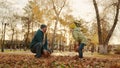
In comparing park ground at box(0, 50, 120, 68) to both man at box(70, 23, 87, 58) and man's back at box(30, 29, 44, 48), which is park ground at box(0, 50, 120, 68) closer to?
man's back at box(30, 29, 44, 48)

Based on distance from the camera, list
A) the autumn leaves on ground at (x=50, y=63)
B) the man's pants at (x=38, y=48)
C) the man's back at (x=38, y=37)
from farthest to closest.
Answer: the man's back at (x=38, y=37) → the man's pants at (x=38, y=48) → the autumn leaves on ground at (x=50, y=63)

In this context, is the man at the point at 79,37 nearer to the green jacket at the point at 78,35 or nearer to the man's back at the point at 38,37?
the green jacket at the point at 78,35

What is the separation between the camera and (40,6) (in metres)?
52.3

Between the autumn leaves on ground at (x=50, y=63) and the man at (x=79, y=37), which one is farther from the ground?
the man at (x=79, y=37)

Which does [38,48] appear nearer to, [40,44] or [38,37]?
[40,44]

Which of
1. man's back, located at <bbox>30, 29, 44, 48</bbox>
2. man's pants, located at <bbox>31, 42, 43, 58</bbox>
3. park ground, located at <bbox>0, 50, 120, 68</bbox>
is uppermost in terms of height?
man's back, located at <bbox>30, 29, 44, 48</bbox>

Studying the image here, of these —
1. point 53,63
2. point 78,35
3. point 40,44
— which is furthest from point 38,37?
point 53,63

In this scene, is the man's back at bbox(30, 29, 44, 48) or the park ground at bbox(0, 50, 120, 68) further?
the man's back at bbox(30, 29, 44, 48)

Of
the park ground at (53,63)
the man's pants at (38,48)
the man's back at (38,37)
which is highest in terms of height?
the man's back at (38,37)

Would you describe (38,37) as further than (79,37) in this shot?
No

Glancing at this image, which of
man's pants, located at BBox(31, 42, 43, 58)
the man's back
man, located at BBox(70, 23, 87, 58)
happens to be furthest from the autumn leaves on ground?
man, located at BBox(70, 23, 87, 58)

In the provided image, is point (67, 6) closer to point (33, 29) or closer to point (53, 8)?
point (53, 8)

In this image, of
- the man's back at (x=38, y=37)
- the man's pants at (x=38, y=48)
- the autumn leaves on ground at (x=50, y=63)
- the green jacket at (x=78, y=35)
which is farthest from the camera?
the green jacket at (x=78, y=35)

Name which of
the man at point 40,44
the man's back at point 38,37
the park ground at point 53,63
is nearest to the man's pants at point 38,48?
the man at point 40,44
